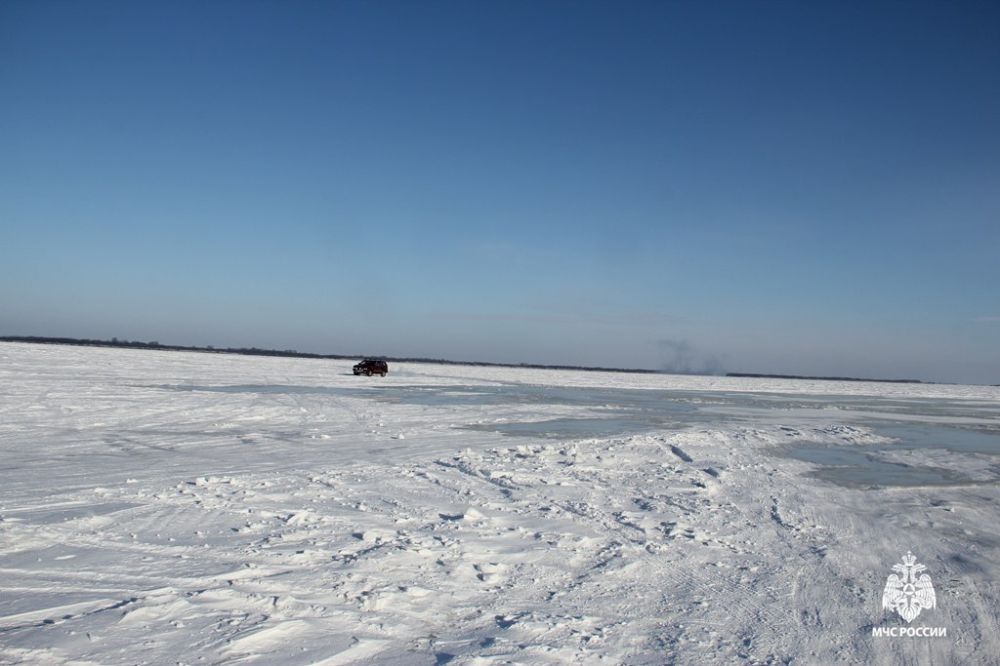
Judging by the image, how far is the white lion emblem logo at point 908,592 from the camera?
17.7 feet

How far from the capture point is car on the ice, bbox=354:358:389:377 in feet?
141

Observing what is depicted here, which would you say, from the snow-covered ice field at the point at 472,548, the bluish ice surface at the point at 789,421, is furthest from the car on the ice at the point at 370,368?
the snow-covered ice field at the point at 472,548

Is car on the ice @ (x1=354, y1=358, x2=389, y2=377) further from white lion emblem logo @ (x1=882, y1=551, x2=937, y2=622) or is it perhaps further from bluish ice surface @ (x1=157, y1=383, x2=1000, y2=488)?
white lion emblem logo @ (x1=882, y1=551, x2=937, y2=622)

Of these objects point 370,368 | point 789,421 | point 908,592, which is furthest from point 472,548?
point 370,368

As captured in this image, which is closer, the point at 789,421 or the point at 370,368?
the point at 789,421

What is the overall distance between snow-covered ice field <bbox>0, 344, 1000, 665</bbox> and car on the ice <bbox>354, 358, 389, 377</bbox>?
28418 mm

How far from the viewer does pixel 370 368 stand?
143 feet

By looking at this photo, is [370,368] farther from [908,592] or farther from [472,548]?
[908,592]

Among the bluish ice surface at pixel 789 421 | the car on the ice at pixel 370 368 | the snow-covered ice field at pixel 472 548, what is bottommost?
the snow-covered ice field at pixel 472 548

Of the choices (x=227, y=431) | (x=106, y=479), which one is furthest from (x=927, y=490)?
(x=227, y=431)

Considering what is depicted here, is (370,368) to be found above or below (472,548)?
above

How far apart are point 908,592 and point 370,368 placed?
39.7m

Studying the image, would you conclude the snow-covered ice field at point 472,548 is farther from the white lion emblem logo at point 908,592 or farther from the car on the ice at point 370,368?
the car on the ice at point 370,368

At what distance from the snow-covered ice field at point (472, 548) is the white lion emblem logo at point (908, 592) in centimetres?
12
